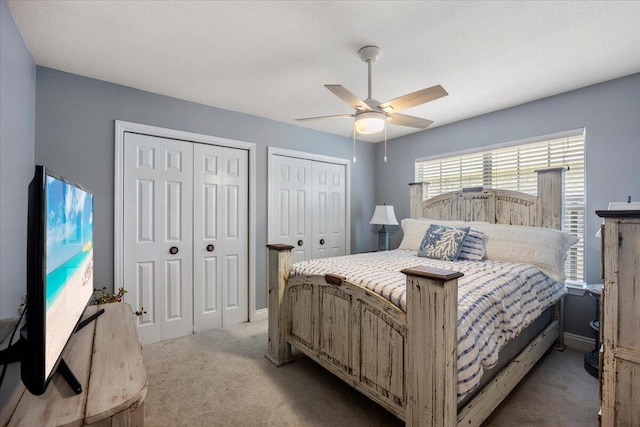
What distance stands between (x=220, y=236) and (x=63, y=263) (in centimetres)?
235

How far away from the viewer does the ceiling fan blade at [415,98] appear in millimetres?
1919

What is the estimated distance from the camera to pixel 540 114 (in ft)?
9.82

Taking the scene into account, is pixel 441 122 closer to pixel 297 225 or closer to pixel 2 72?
pixel 297 225

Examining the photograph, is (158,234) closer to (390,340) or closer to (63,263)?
(63,263)

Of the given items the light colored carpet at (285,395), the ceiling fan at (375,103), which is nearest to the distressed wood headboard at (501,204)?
the light colored carpet at (285,395)

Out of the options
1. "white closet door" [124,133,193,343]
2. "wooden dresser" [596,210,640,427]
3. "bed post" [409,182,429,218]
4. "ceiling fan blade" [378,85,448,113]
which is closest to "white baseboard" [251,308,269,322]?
"white closet door" [124,133,193,343]

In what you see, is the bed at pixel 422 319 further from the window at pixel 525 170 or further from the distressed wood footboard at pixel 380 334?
the window at pixel 525 170

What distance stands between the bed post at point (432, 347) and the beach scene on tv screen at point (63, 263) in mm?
1321

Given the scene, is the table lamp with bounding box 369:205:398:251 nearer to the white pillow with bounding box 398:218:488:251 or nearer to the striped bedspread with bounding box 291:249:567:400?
the white pillow with bounding box 398:218:488:251

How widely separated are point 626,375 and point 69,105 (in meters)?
4.03

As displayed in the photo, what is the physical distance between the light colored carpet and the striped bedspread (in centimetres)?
53

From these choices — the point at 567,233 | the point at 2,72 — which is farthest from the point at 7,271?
the point at 567,233

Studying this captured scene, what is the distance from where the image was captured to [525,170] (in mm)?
3184

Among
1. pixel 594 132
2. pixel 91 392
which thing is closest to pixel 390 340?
pixel 91 392
